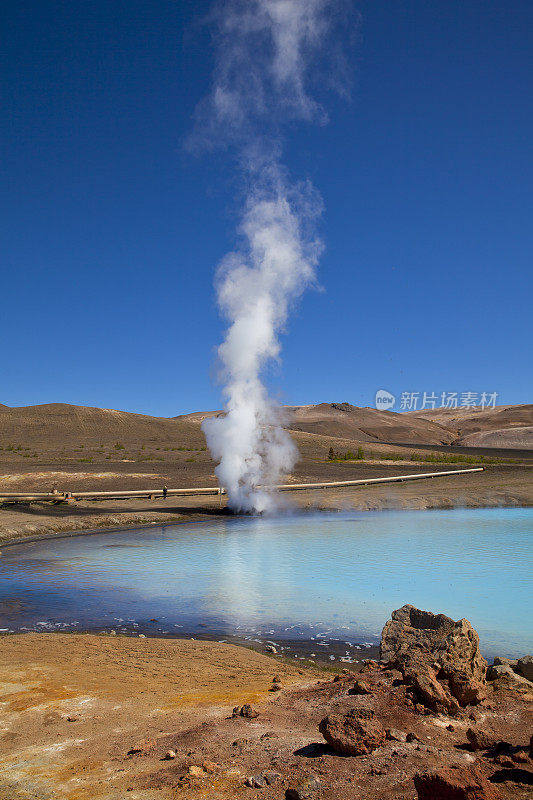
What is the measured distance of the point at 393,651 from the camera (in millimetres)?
5961

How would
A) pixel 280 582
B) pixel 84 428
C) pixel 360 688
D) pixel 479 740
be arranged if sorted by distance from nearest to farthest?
pixel 479 740 < pixel 360 688 < pixel 280 582 < pixel 84 428

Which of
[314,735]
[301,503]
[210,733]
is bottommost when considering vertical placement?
[210,733]

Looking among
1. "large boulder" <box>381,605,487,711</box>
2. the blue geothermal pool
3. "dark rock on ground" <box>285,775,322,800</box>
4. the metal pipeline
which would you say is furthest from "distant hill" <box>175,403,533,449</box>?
"dark rock on ground" <box>285,775,322,800</box>

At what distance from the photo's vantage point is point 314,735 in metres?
4.36

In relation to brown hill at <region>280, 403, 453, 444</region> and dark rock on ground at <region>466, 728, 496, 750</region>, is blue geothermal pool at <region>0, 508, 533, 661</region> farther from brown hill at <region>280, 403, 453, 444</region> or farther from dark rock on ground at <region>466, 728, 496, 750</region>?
brown hill at <region>280, 403, 453, 444</region>

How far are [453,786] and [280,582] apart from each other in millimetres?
8814

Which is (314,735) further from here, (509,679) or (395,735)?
(509,679)

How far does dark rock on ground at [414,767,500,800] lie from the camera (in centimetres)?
311

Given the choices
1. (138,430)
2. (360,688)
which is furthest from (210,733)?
(138,430)

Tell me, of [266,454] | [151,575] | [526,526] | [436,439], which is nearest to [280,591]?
[151,575]

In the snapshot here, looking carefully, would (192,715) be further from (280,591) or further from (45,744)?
(280,591)

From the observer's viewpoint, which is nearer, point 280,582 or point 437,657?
point 437,657

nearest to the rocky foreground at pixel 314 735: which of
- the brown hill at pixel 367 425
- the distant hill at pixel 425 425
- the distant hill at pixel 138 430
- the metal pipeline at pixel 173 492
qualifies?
the metal pipeline at pixel 173 492

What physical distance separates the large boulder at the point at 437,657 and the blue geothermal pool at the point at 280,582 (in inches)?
55.2
